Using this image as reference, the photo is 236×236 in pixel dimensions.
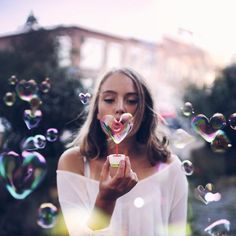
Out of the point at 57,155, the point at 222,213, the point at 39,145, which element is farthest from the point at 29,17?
the point at 222,213

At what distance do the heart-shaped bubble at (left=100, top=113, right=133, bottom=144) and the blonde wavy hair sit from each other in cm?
11

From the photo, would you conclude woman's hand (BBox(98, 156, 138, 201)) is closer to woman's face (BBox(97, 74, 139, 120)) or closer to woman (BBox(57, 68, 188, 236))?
woman (BBox(57, 68, 188, 236))

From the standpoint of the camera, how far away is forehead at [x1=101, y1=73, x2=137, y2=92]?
1517 millimetres

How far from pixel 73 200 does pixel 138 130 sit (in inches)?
14.6

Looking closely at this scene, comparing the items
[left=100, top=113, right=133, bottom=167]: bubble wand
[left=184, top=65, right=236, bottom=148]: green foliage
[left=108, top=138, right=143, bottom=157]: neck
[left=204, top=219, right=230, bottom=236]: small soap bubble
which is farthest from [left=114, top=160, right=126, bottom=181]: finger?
[left=184, top=65, right=236, bottom=148]: green foliage

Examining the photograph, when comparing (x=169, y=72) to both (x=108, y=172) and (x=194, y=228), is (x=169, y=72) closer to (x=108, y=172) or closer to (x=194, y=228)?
(x=194, y=228)

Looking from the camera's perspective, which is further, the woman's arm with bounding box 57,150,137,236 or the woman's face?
the woman's face

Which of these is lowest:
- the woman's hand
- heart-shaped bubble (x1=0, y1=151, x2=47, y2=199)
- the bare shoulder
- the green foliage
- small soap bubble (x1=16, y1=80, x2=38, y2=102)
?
the green foliage

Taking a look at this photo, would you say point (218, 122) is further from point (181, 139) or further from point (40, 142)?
point (40, 142)

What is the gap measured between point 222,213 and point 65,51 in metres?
2.21

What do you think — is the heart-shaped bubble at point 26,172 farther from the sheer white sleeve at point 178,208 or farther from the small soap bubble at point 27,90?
the sheer white sleeve at point 178,208

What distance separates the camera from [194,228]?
3.96m

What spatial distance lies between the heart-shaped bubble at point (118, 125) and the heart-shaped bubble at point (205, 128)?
2.64 feet

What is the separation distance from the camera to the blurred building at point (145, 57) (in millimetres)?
4031
